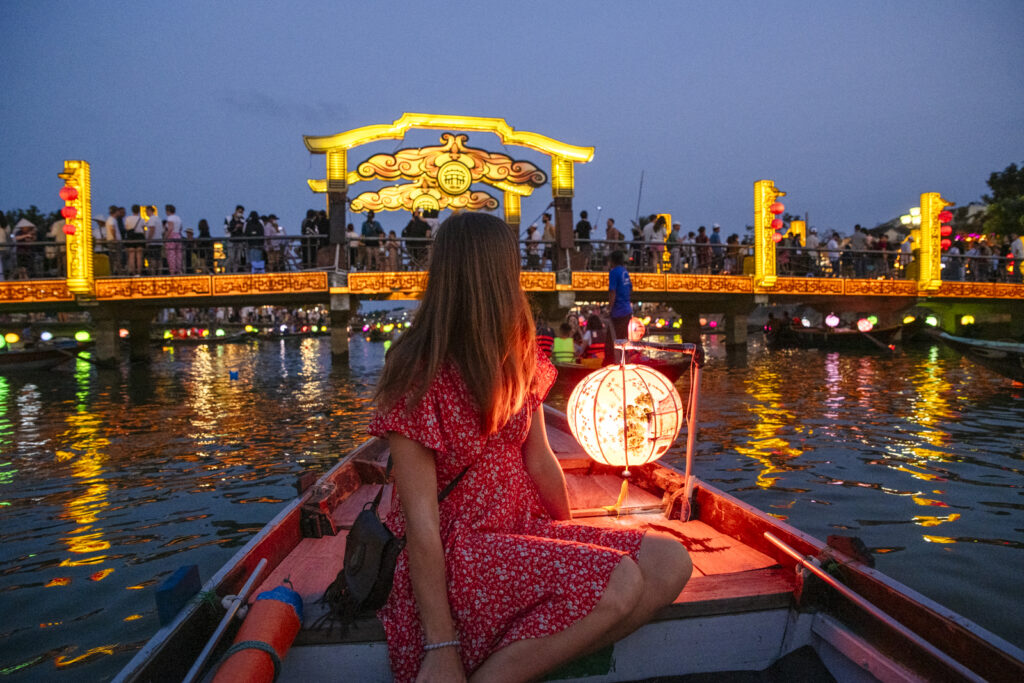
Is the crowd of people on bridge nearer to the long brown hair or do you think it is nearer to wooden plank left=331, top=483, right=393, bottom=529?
wooden plank left=331, top=483, right=393, bottom=529

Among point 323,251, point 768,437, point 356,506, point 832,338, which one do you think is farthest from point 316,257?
point 832,338

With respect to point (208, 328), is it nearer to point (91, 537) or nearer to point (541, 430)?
point (91, 537)

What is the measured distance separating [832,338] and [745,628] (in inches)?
865

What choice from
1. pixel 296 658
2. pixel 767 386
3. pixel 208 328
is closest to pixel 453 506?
pixel 296 658

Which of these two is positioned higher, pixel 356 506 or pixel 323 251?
pixel 323 251

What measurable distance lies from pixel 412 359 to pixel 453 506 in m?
0.44

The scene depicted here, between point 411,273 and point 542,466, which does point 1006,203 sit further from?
point 542,466

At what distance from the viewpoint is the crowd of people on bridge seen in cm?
1452

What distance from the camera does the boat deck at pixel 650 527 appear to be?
1998 mm

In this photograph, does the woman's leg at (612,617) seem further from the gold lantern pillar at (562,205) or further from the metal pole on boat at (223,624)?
the gold lantern pillar at (562,205)

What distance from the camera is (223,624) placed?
1.86 metres

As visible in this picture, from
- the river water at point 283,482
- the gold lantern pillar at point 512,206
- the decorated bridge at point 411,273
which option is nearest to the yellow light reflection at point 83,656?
the river water at point 283,482

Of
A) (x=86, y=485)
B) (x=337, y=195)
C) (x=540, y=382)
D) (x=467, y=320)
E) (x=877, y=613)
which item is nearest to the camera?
(x=467, y=320)

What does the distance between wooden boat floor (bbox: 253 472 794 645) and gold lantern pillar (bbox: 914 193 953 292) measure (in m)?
19.3
